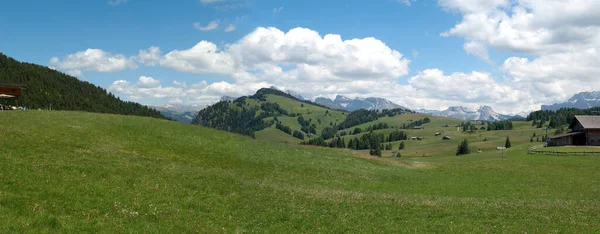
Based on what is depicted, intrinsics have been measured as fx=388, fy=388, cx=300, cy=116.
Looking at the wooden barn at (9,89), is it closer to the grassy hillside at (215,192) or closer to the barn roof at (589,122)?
the grassy hillside at (215,192)

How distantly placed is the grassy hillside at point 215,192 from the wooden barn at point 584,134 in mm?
76798

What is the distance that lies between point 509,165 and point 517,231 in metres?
59.6

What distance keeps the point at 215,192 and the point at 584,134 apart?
13083cm

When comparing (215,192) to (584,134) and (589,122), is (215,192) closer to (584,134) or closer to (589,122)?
(584,134)

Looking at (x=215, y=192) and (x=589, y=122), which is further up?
(x=589, y=122)

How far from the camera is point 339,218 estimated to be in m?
23.7

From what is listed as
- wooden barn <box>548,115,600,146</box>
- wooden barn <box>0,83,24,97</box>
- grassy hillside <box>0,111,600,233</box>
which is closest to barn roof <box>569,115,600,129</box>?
wooden barn <box>548,115,600,146</box>

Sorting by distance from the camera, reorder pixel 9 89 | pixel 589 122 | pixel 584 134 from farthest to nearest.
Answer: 1. pixel 584 134
2. pixel 589 122
3. pixel 9 89

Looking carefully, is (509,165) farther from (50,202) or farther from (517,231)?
(50,202)

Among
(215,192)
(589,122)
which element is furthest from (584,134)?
(215,192)

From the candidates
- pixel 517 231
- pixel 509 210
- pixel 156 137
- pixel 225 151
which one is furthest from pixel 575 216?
pixel 156 137

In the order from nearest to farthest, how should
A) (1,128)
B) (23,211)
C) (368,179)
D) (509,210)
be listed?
(23,211) < (509,210) < (1,128) < (368,179)

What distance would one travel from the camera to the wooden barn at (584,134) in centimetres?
11756

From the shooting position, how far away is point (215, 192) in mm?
29547
